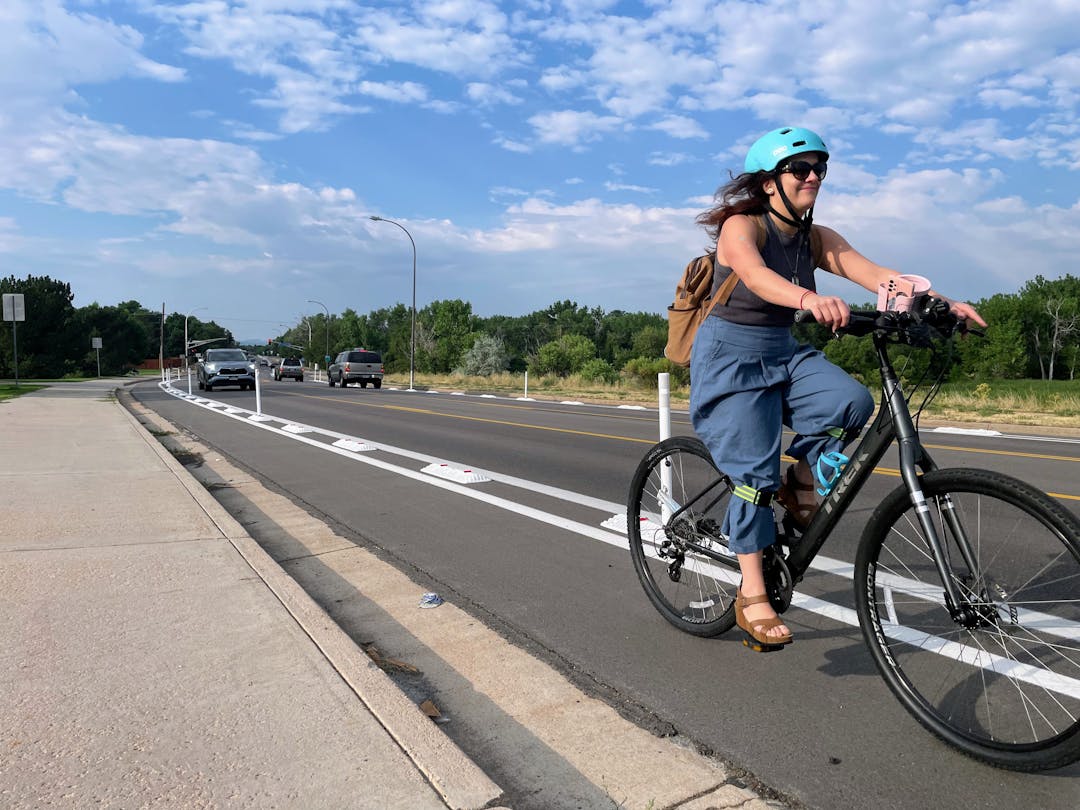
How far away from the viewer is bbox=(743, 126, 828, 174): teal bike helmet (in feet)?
9.88

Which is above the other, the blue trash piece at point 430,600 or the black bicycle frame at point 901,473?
the black bicycle frame at point 901,473

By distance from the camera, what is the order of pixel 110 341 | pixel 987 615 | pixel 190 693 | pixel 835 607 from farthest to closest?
1. pixel 110 341
2. pixel 835 607
3. pixel 190 693
4. pixel 987 615

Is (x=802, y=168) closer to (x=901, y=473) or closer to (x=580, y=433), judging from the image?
(x=901, y=473)

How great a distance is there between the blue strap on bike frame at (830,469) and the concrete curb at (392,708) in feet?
5.15

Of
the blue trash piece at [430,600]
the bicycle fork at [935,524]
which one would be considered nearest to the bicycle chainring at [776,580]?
the bicycle fork at [935,524]

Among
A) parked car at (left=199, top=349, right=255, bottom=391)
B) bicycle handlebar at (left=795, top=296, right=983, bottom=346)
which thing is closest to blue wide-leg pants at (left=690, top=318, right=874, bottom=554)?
bicycle handlebar at (left=795, top=296, right=983, bottom=346)

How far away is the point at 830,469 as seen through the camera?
298 centimetres

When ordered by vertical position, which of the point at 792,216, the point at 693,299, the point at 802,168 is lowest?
the point at 693,299

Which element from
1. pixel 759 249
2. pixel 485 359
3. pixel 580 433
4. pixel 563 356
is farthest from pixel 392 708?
pixel 563 356

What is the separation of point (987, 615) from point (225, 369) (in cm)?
3239

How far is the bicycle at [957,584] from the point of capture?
2.31 metres

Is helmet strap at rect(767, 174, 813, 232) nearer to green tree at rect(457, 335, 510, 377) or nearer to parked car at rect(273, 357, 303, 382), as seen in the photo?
parked car at rect(273, 357, 303, 382)

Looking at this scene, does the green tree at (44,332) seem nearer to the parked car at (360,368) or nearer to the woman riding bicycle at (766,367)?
the parked car at (360,368)

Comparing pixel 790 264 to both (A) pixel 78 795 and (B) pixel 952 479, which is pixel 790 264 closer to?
(B) pixel 952 479
